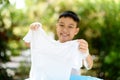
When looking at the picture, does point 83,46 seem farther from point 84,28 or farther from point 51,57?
point 84,28

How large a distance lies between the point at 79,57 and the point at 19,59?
11.8 feet

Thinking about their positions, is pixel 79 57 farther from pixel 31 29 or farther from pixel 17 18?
pixel 17 18

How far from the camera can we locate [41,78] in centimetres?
238

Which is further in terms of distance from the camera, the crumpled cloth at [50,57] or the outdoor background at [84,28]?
the outdoor background at [84,28]

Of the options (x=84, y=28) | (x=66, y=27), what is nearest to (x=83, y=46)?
(x=66, y=27)

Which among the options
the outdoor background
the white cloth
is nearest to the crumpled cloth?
the white cloth

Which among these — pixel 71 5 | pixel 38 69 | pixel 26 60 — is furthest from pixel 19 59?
pixel 38 69

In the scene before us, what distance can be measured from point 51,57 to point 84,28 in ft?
10.5

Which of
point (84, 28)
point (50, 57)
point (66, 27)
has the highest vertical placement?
point (66, 27)

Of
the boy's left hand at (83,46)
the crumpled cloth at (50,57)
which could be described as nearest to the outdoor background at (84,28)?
the crumpled cloth at (50,57)

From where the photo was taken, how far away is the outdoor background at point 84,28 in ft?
17.5

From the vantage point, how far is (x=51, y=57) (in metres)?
2.37

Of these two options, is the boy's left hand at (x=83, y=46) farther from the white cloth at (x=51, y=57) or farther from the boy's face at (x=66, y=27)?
the boy's face at (x=66, y=27)

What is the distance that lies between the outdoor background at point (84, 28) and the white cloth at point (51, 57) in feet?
9.21
